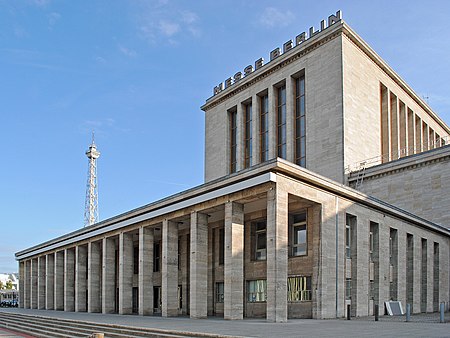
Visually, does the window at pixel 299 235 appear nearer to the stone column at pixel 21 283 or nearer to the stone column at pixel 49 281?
the stone column at pixel 49 281

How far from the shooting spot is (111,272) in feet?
139

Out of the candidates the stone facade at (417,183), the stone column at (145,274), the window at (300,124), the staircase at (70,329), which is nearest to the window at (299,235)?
the stone column at (145,274)

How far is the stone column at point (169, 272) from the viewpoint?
33.2 m

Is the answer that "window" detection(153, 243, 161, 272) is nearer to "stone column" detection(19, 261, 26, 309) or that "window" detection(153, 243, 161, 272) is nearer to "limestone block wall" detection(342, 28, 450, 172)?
"limestone block wall" detection(342, 28, 450, 172)

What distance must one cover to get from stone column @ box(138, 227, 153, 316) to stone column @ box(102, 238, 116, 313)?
20.9 feet

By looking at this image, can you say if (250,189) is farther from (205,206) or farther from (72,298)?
(72,298)

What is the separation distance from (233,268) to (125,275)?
14.4 meters

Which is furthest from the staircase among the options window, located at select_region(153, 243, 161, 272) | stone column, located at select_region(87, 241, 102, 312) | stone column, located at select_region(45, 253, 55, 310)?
stone column, located at select_region(45, 253, 55, 310)

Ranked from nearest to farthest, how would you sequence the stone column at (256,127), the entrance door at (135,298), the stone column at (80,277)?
1. the entrance door at (135,298)
2. the stone column at (80,277)
3. the stone column at (256,127)

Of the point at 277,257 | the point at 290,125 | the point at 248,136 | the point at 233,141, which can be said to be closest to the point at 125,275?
the point at 277,257

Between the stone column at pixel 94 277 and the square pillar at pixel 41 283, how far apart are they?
46.5 ft

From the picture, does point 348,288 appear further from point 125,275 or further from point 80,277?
point 80,277

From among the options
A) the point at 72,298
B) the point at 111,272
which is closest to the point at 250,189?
the point at 111,272

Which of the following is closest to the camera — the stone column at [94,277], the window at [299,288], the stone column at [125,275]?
the window at [299,288]
